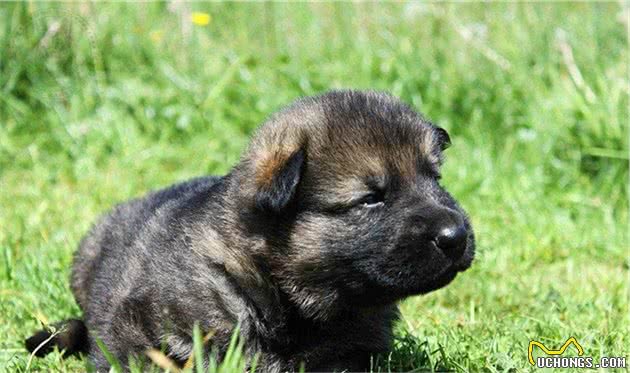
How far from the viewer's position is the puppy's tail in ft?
14.3

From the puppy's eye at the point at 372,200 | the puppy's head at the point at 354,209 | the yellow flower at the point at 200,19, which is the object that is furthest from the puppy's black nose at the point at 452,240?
the yellow flower at the point at 200,19

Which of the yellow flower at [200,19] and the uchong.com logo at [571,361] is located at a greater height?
the yellow flower at [200,19]

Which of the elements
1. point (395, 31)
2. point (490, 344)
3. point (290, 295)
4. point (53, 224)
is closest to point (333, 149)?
point (290, 295)

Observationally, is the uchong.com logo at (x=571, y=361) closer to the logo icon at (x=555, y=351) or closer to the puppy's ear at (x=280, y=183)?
the logo icon at (x=555, y=351)

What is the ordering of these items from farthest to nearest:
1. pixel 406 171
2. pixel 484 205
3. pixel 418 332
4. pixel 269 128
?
pixel 484 205
pixel 418 332
pixel 269 128
pixel 406 171

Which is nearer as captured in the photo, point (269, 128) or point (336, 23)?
point (269, 128)

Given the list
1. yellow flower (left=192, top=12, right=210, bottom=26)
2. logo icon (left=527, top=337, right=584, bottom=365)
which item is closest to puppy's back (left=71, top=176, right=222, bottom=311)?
logo icon (left=527, top=337, right=584, bottom=365)

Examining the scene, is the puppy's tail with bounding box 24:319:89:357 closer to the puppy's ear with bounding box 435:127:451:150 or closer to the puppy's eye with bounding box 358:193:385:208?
the puppy's eye with bounding box 358:193:385:208

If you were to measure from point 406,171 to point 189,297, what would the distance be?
0.98 metres

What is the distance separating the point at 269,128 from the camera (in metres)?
4.02

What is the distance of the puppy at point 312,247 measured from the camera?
3586 mm

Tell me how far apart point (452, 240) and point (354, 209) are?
1.28 ft

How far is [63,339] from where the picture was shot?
4488 millimetres

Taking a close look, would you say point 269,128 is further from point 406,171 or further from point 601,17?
point 601,17
